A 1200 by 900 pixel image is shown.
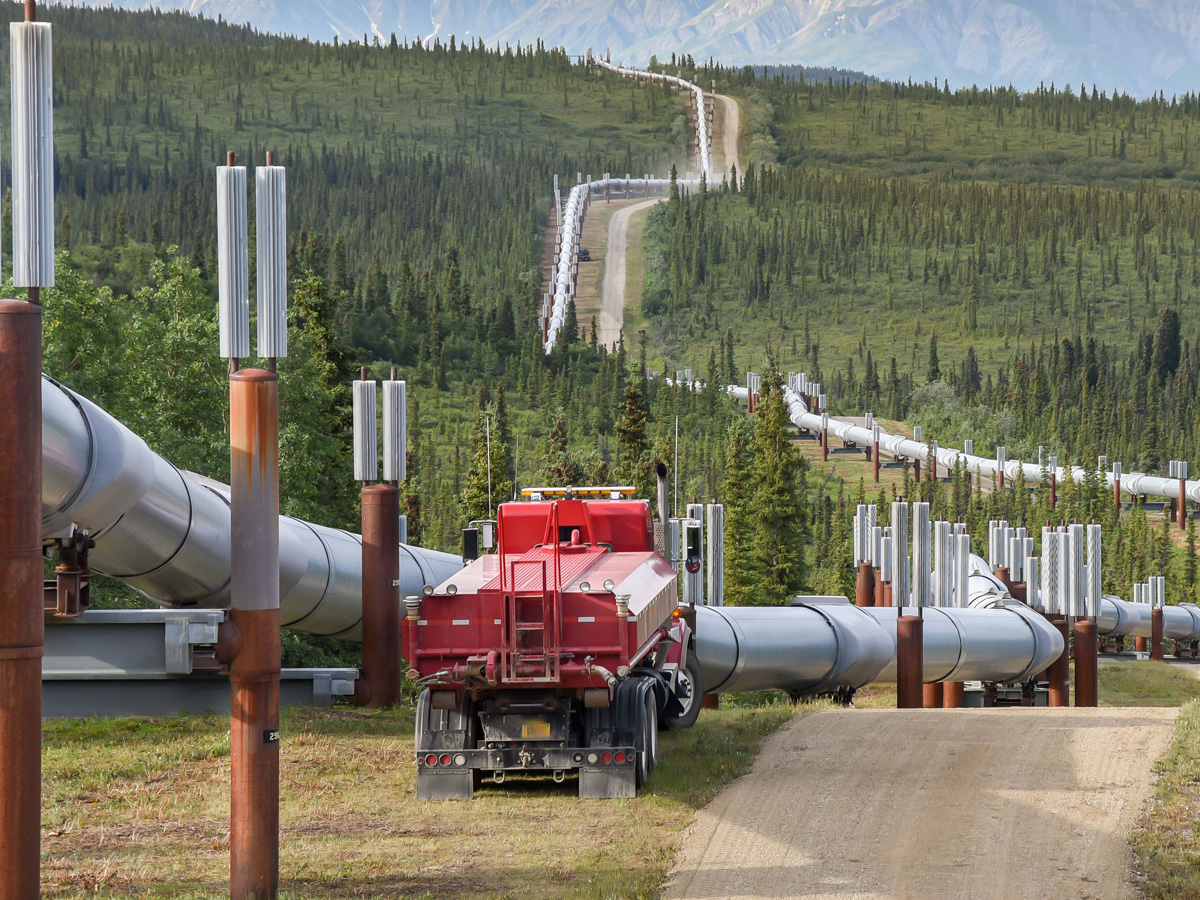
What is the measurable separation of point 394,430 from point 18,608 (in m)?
13.6

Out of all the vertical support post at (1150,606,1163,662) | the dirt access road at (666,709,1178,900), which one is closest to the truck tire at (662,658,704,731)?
the dirt access road at (666,709,1178,900)

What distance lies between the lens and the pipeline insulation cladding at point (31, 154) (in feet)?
34.8

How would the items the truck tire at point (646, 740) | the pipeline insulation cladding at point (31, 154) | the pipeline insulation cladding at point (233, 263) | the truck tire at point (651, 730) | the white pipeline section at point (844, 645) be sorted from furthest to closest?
the white pipeline section at point (844, 645) → the truck tire at point (651, 730) → the truck tire at point (646, 740) → the pipeline insulation cladding at point (233, 263) → the pipeline insulation cladding at point (31, 154)

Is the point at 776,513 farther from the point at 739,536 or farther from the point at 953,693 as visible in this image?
the point at 953,693

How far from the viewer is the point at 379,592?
24.3 meters

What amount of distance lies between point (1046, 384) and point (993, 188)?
2631 inches

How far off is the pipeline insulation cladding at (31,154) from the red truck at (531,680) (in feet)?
23.9

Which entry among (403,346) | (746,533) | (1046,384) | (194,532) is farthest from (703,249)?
(194,532)

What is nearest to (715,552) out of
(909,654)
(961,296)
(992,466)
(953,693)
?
(953,693)

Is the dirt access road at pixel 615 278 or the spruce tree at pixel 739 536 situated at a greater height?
the dirt access road at pixel 615 278

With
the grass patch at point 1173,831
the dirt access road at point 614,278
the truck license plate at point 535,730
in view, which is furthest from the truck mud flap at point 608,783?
the dirt access road at point 614,278

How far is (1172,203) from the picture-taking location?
192 metres

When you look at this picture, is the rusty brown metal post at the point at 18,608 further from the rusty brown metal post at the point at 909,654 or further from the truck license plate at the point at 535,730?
the rusty brown metal post at the point at 909,654

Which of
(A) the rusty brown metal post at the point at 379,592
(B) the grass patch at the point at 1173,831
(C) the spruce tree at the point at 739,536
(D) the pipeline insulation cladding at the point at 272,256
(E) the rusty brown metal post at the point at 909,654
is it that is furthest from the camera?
(C) the spruce tree at the point at 739,536
